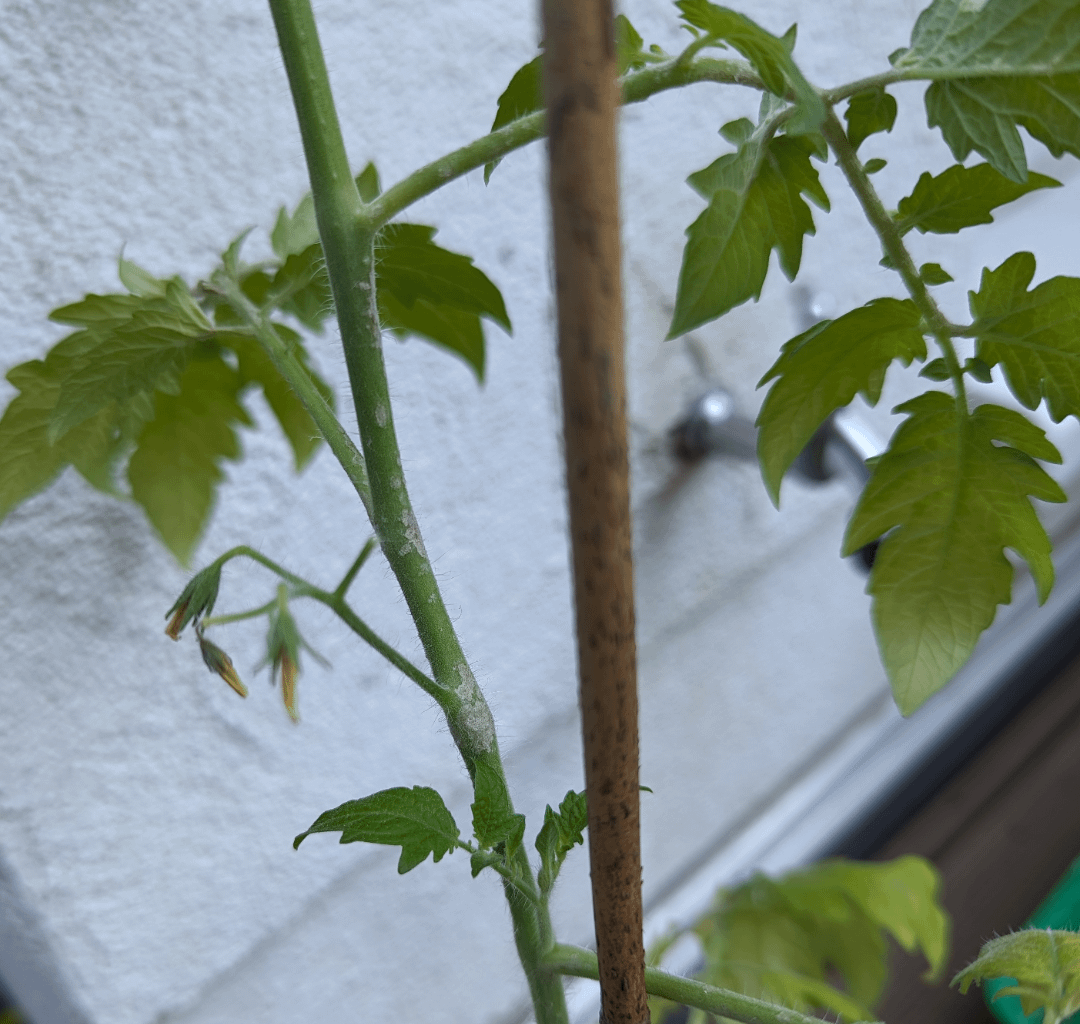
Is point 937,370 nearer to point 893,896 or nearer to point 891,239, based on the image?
point 891,239

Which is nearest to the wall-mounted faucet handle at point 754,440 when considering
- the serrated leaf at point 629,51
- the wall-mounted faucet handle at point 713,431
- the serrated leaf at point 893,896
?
the wall-mounted faucet handle at point 713,431

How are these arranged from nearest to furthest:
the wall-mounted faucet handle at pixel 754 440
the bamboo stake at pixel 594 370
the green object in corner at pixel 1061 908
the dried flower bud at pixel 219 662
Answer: the bamboo stake at pixel 594 370
the dried flower bud at pixel 219 662
the wall-mounted faucet handle at pixel 754 440
the green object in corner at pixel 1061 908

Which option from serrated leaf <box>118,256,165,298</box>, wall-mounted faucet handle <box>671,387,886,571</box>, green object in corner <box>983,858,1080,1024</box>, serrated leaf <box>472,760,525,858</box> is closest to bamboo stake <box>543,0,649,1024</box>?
serrated leaf <box>472,760,525,858</box>

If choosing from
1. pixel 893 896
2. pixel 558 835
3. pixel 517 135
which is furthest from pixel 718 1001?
pixel 893 896

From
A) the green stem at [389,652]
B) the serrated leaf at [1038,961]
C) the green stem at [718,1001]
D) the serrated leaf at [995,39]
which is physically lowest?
the serrated leaf at [1038,961]

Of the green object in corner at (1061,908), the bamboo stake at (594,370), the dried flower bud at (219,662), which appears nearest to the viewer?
the bamboo stake at (594,370)

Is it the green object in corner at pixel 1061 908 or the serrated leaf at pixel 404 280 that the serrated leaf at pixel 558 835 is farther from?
the green object in corner at pixel 1061 908
